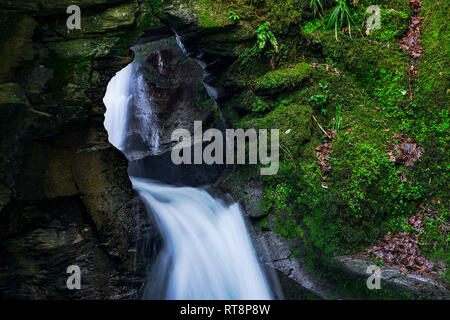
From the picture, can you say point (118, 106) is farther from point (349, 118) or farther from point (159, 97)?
point (349, 118)

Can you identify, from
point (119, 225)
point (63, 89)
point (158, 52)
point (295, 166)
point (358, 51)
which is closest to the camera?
point (63, 89)

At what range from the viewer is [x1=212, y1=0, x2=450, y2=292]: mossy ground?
195 inches

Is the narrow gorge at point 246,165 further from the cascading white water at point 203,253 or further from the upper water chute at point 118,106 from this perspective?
the upper water chute at point 118,106

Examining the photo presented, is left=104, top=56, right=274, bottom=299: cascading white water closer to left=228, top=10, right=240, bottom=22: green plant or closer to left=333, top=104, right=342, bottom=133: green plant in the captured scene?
left=333, top=104, right=342, bottom=133: green plant

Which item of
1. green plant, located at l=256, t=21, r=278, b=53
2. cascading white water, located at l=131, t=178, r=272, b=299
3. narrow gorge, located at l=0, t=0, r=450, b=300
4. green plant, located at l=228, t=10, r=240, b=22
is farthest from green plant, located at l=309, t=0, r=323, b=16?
cascading white water, located at l=131, t=178, r=272, b=299

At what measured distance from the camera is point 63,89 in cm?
432

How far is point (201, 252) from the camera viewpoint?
515 centimetres

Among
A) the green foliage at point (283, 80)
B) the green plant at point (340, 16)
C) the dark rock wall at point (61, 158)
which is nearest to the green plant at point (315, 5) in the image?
the green plant at point (340, 16)

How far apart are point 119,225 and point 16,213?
1413 mm

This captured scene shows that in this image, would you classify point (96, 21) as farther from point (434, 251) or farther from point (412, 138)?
point (434, 251)

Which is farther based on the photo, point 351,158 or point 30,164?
point 351,158

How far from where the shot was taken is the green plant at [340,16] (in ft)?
19.1

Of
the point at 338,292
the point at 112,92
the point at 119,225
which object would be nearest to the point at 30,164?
the point at 119,225
